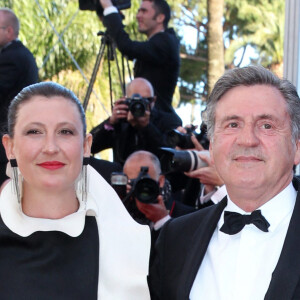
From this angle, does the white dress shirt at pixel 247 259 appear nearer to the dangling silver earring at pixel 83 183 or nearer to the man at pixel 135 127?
the dangling silver earring at pixel 83 183

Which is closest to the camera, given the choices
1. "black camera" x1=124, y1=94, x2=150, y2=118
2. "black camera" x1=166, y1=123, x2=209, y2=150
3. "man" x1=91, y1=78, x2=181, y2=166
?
"black camera" x1=166, y1=123, x2=209, y2=150

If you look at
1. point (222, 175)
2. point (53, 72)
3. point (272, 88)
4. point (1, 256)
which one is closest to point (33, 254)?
point (1, 256)

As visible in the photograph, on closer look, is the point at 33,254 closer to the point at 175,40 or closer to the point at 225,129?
the point at 225,129

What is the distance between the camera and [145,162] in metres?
4.83

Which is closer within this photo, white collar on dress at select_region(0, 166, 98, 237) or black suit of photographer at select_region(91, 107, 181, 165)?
white collar on dress at select_region(0, 166, 98, 237)

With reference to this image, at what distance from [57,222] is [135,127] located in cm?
251

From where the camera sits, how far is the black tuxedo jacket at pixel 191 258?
264 cm

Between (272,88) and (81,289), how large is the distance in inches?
43.5

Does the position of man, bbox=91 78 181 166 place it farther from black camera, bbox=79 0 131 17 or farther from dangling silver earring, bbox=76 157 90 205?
dangling silver earring, bbox=76 157 90 205

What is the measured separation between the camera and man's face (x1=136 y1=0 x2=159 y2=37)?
19.7 feet

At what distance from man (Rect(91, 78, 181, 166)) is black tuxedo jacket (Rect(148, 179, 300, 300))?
2.21m

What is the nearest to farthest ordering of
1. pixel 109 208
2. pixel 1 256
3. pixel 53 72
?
pixel 1 256, pixel 109 208, pixel 53 72

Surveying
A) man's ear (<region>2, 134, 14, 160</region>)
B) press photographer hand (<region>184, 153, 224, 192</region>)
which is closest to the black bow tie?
man's ear (<region>2, 134, 14, 160</region>)

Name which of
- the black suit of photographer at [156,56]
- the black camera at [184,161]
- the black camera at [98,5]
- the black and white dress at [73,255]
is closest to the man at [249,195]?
the black and white dress at [73,255]
